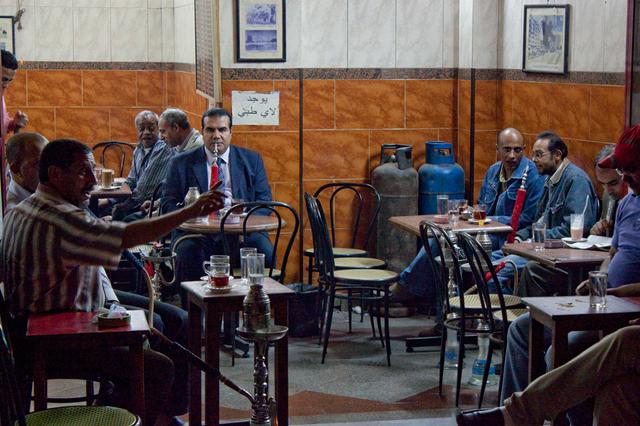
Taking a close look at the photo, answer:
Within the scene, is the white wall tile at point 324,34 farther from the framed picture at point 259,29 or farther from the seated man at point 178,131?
the seated man at point 178,131

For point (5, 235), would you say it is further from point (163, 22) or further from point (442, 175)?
point (163, 22)

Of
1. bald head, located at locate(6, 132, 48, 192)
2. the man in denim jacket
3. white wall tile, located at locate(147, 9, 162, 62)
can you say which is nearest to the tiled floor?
the man in denim jacket

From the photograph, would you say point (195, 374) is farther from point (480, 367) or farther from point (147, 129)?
point (147, 129)

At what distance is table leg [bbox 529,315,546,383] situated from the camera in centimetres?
433

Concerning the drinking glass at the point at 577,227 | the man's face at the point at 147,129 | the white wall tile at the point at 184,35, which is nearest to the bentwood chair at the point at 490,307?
the drinking glass at the point at 577,227

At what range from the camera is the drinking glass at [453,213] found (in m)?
6.62

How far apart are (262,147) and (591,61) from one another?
7.89 feet

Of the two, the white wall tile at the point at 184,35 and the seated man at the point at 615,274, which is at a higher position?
the white wall tile at the point at 184,35

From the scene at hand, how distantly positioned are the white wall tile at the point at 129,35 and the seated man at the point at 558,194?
18.4ft

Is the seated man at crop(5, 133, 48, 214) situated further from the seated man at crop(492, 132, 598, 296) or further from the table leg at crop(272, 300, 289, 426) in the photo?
the seated man at crop(492, 132, 598, 296)

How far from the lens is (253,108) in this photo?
25.5 feet

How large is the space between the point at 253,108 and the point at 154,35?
3828 mm

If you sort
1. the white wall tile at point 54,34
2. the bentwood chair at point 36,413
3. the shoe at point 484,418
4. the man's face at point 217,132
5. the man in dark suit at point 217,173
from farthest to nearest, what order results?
1. the white wall tile at point 54,34
2. the man's face at point 217,132
3. the man in dark suit at point 217,173
4. the shoe at point 484,418
5. the bentwood chair at point 36,413

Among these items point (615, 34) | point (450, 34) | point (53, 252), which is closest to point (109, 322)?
Result: point (53, 252)
